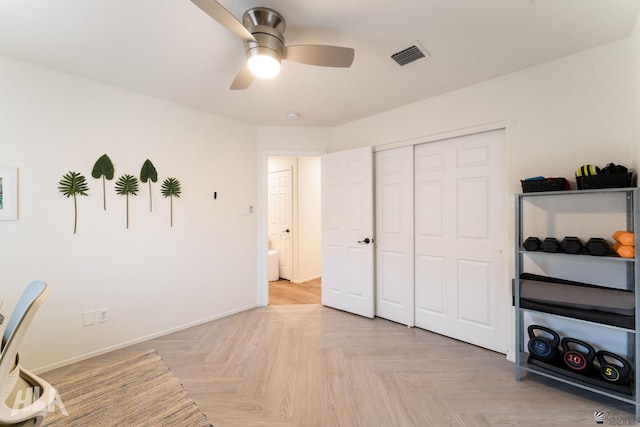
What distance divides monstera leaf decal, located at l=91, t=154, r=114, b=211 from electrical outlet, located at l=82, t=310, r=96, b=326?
3.02 ft

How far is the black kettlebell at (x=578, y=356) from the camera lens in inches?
75.1

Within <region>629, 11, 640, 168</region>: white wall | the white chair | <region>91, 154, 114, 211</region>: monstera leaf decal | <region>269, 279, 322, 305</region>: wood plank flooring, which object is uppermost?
<region>629, 11, 640, 168</region>: white wall

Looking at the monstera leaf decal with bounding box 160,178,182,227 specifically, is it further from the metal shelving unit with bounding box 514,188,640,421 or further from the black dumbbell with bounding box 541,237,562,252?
the black dumbbell with bounding box 541,237,562,252

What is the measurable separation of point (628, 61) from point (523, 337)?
2.14 meters

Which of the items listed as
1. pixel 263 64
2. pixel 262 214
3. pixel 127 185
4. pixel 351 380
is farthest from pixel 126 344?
pixel 263 64

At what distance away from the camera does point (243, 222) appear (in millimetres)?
3592

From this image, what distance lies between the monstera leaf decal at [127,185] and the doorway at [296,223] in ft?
7.67

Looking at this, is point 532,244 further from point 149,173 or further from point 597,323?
point 149,173

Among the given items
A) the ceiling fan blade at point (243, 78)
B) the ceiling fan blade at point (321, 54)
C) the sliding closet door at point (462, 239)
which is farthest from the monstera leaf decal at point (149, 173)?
the sliding closet door at point (462, 239)

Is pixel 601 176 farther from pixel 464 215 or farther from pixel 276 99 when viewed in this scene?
pixel 276 99

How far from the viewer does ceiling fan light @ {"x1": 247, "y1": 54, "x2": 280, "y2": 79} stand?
166cm

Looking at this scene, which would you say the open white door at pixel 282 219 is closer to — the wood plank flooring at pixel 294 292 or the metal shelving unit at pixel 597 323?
the wood plank flooring at pixel 294 292

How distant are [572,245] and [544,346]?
2.59ft

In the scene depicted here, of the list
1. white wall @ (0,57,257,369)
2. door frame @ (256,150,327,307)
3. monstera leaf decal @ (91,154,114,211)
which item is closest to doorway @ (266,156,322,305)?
door frame @ (256,150,327,307)
